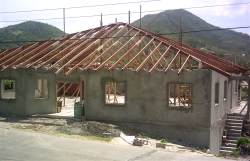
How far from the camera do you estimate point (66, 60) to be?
24.5 metres

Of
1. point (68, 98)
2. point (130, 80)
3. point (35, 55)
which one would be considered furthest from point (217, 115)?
point (68, 98)

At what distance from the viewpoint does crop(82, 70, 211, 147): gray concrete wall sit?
66.3ft

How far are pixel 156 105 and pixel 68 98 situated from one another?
46.6 feet

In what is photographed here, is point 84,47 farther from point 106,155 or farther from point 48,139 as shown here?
point 106,155

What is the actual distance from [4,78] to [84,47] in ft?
16.6

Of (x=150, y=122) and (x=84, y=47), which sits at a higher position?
(x=84, y=47)

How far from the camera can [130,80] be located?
21.6m

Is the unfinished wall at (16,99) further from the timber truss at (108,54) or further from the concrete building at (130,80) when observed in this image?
the timber truss at (108,54)

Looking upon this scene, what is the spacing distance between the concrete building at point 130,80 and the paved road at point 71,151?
5.01m

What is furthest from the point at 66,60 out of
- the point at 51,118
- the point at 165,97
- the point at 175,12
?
the point at 175,12

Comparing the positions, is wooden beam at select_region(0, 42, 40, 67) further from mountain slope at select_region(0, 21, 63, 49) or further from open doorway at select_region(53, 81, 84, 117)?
mountain slope at select_region(0, 21, 63, 49)

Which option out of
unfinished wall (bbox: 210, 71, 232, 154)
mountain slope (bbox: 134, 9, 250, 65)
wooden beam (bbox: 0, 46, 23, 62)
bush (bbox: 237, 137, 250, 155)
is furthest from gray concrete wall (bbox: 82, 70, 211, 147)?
mountain slope (bbox: 134, 9, 250, 65)

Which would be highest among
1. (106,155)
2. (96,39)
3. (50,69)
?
(96,39)

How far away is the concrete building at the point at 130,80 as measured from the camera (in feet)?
66.8
